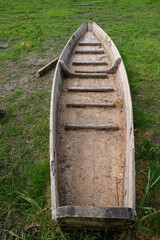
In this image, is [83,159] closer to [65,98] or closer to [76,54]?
[65,98]

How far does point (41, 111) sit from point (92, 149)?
165cm

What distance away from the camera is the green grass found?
2029mm

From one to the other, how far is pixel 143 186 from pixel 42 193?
136cm

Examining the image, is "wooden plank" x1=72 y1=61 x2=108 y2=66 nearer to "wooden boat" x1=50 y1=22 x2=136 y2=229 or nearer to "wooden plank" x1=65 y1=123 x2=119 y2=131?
"wooden boat" x1=50 y1=22 x2=136 y2=229

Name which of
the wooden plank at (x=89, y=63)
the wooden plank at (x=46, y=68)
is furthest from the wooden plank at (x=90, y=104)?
the wooden plank at (x=46, y=68)

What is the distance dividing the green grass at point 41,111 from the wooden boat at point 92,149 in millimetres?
309

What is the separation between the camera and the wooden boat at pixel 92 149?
5.21ft

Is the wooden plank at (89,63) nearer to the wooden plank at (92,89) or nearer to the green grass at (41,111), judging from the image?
the green grass at (41,111)

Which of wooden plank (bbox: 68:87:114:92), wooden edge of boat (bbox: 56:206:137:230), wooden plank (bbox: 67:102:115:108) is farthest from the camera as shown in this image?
wooden plank (bbox: 68:87:114:92)

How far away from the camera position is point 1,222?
204cm

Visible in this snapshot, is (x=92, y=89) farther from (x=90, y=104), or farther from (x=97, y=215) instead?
(x=97, y=215)

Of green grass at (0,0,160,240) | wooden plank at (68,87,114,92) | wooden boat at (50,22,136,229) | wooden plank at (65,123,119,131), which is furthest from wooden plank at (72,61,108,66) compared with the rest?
wooden plank at (65,123,119,131)

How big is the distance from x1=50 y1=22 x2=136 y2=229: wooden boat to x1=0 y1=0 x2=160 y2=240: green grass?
31cm

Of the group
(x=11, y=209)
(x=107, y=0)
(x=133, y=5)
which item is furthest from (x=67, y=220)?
(x=107, y=0)
